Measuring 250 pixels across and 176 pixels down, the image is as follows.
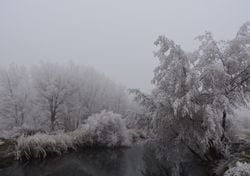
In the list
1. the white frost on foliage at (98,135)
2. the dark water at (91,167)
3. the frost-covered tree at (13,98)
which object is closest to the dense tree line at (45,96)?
the frost-covered tree at (13,98)

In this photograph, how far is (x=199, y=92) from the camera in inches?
200

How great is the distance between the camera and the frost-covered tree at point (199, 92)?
469cm

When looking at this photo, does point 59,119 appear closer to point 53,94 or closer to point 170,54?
point 53,94

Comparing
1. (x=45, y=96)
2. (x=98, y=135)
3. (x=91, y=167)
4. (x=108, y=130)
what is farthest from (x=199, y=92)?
(x=45, y=96)

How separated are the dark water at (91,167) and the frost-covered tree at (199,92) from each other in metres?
0.92

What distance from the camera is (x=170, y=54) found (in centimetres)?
535

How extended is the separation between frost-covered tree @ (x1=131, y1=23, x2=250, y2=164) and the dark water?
0.92 m

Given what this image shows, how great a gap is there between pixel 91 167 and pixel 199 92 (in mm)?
4598

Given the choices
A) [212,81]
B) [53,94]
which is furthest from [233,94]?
[53,94]

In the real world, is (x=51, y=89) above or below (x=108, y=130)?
above

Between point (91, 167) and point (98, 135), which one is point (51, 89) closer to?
point (98, 135)

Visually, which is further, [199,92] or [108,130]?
[108,130]

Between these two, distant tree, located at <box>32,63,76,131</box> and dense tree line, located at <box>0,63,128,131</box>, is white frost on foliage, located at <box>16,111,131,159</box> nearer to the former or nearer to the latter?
dense tree line, located at <box>0,63,128,131</box>

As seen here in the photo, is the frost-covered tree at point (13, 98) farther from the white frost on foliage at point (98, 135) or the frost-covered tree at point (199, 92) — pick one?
the frost-covered tree at point (199, 92)
